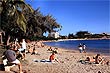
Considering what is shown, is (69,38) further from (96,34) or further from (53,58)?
A: (53,58)

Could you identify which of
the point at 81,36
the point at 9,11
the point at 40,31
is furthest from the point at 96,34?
the point at 9,11

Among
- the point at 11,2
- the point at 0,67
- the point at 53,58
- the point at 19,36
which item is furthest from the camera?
the point at 19,36

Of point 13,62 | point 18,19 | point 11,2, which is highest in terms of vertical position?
point 11,2

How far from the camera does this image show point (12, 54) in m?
11.3

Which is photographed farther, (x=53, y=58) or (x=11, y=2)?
(x=11, y=2)

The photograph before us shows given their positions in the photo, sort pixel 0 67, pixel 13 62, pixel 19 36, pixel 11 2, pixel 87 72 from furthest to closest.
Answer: pixel 19 36
pixel 11 2
pixel 87 72
pixel 0 67
pixel 13 62

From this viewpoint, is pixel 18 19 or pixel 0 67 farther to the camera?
pixel 18 19

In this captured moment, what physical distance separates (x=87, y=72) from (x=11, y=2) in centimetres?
997

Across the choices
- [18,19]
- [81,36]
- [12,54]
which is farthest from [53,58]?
[81,36]

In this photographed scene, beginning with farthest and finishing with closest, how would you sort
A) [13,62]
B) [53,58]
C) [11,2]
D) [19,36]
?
[19,36]
[11,2]
[53,58]
[13,62]

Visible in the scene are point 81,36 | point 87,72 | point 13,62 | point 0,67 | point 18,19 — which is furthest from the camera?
point 81,36

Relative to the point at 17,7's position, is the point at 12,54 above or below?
below

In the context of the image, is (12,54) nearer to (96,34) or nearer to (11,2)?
(11,2)

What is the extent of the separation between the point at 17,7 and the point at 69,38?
16926cm
